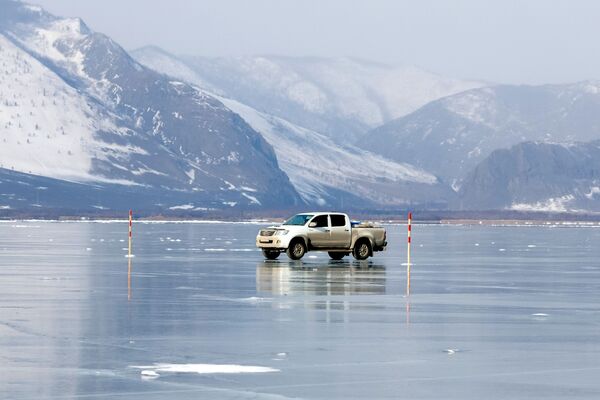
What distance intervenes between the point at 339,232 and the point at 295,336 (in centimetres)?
3674

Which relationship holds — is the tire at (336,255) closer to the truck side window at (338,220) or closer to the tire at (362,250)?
the tire at (362,250)

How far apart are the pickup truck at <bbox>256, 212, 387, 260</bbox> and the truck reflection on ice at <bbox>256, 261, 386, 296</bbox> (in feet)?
6.03

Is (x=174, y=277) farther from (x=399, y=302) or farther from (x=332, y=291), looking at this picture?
(x=399, y=302)

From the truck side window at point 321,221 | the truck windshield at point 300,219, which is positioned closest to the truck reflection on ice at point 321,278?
the truck side window at point 321,221

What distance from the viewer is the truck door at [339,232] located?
6197cm

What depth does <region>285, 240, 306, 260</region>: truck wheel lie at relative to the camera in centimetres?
6144

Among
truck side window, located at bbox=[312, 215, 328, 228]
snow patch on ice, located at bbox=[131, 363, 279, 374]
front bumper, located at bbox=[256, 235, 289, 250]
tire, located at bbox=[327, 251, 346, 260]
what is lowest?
snow patch on ice, located at bbox=[131, 363, 279, 374]

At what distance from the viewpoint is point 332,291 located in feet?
127

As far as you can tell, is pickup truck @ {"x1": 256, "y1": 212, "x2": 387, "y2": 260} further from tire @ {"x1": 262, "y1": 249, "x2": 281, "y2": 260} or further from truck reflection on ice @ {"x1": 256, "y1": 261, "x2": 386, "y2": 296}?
truck reflection on ice @ {"x1": 256, "y1": 261, "x2": 386, "y2": 296}

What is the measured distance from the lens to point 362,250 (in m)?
62.7

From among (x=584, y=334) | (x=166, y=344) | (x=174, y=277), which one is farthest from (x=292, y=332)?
(x=174, y=277)

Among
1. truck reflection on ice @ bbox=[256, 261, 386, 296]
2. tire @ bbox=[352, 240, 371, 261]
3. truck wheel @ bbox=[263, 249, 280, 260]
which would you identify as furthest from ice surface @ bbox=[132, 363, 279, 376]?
tire @ bbox=[352, 240, 371, 261]

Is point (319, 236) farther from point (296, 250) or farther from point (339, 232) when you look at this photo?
point (296, 250)

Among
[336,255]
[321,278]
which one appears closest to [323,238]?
[336,255]
